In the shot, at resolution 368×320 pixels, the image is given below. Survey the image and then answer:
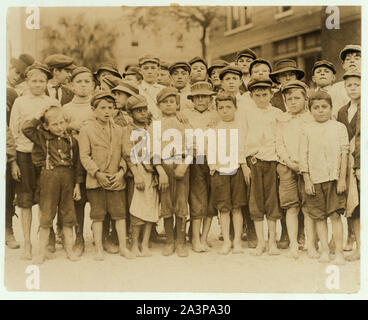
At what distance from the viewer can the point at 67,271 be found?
381 cm

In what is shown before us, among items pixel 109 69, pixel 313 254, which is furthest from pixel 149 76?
pixel 313 254

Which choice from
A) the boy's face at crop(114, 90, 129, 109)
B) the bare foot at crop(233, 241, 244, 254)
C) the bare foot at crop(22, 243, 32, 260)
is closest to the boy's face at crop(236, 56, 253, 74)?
the boy's face at crop(114, 90, 129, 109)

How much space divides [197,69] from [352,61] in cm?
126

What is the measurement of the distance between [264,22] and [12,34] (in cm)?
210

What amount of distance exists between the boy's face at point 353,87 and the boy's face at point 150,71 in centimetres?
156

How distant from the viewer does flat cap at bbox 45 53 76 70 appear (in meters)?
3.81

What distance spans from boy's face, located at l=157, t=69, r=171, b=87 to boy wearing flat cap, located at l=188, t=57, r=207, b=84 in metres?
0.19

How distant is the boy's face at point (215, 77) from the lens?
379 centimetres

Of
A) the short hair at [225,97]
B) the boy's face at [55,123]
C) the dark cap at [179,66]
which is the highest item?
the dark cap at [179,66]

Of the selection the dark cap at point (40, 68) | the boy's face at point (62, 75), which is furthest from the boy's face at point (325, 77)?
the dark cap at point (40, 68)

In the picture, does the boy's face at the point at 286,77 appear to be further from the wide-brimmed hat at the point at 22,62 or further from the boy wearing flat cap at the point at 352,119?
the wide-brimmed hat at the point at 22,62

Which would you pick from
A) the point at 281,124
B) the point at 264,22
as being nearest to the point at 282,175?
the point at 281,124

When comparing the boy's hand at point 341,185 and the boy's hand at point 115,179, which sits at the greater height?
the boy's hand at point 115,179
